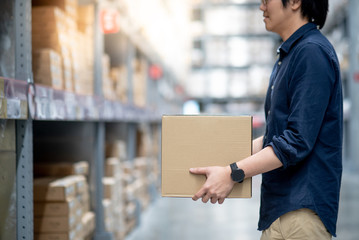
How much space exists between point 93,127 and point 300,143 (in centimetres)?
245

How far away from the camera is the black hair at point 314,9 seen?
4.57 ft

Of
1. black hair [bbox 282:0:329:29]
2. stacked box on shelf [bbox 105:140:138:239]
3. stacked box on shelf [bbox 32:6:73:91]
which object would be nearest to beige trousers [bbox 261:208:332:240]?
black hair [bbox 282:0:329:29]

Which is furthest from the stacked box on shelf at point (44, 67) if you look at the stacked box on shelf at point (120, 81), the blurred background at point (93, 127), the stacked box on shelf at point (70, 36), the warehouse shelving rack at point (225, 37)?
the warehouse shelving rack at point (225, 37)

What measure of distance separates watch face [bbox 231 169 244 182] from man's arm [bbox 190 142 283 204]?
1 cm

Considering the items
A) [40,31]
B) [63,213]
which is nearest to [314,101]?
[63,213]

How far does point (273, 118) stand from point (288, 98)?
0.27 feet

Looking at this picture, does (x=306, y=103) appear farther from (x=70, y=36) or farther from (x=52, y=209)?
(x=70, y=36)

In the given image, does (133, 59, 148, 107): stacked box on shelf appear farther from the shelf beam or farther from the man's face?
the man's face

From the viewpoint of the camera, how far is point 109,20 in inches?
144

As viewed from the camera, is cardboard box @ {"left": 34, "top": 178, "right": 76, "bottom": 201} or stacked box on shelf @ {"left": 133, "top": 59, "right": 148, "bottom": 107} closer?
cardboard box @ {"left": 34, "top": 178, "right": 76, "bottom": 201}

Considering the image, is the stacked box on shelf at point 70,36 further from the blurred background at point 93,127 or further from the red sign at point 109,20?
the red sign at point 109,20

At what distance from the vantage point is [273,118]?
4.58 ft

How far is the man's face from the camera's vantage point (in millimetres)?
1408

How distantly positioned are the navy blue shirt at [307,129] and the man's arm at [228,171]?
32mm
